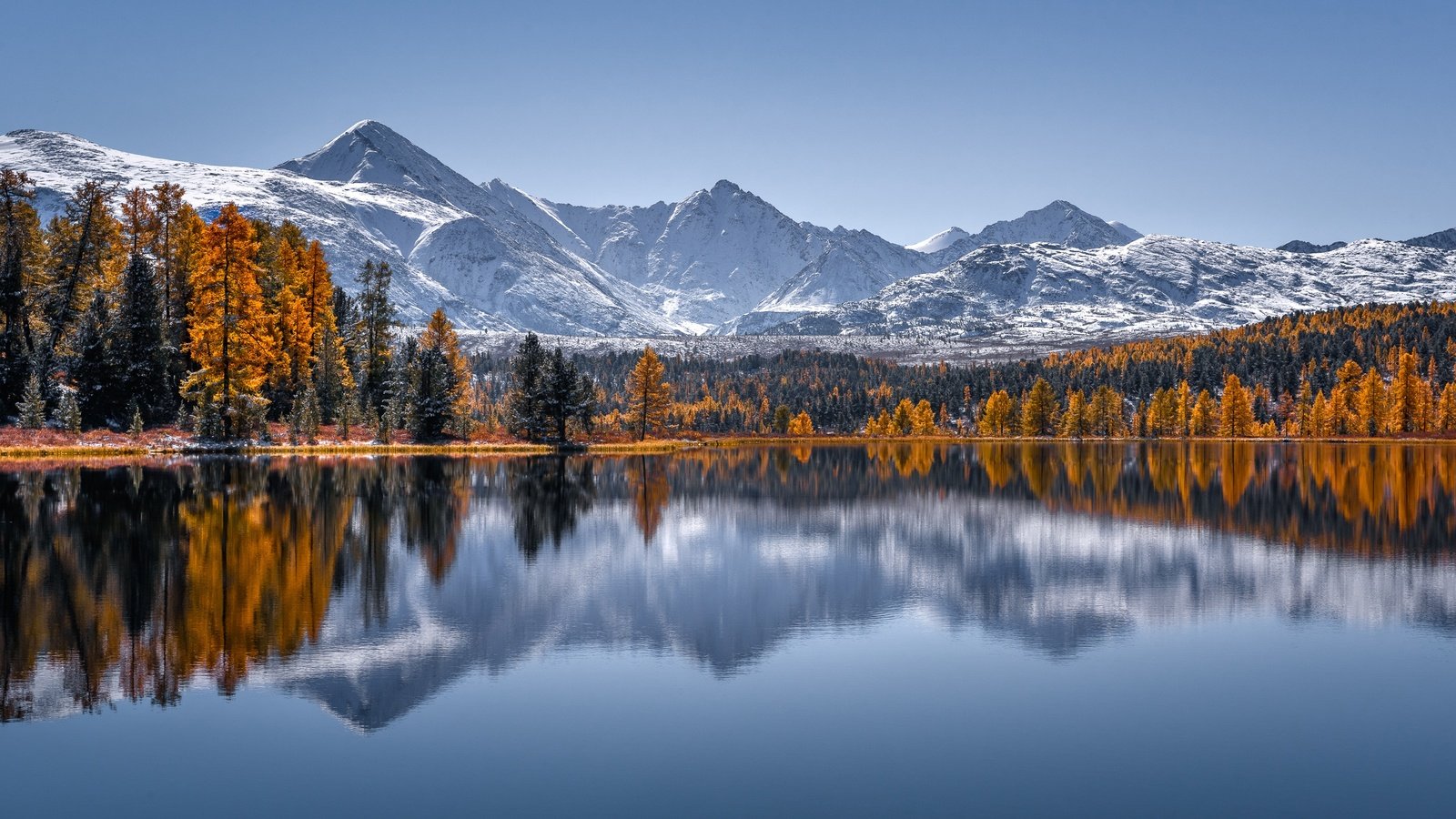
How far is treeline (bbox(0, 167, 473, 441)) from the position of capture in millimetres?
80625

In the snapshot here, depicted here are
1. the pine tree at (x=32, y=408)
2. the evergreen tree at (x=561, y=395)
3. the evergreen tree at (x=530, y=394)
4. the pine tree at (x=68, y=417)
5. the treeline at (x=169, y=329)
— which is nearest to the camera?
the pine tree at (x=32, y=408)

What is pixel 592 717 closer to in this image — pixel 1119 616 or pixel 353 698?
pixel 353 698

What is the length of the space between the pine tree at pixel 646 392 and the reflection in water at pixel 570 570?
211 ft

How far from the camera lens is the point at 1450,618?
27.3m

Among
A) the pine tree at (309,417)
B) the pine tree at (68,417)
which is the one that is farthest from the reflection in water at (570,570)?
the pine tree at (309,417)

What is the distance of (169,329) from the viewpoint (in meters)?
86.9

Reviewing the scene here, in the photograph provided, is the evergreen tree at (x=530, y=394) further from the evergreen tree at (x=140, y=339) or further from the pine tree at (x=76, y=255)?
the pine tree at (x=76, y=255)

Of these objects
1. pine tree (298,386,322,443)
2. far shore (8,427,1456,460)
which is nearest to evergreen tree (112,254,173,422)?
far shore (8,427,1456,460)

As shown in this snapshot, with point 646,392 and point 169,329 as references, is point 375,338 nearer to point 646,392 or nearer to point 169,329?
point 169,329

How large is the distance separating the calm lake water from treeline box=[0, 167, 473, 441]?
1474 inches

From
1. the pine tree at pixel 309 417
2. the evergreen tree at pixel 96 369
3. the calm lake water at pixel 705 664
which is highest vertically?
the evergreen tree at pixel 96 369

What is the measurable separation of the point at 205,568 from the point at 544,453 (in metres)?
78.1

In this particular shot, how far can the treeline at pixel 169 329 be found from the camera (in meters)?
80.6

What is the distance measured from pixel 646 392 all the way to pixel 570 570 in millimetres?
99547
